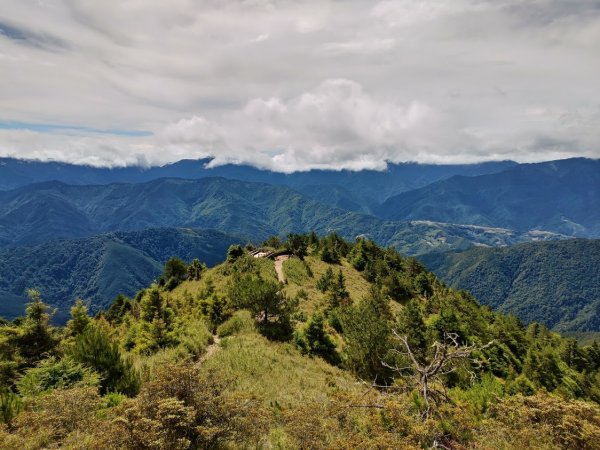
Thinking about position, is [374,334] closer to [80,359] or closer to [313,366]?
[313,366]

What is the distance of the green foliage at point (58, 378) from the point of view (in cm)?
1370

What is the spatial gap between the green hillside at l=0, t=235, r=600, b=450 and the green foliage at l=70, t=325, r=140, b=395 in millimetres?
46

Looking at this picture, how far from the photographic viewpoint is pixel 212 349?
24312 mm

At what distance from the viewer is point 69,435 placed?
9102 millimetres

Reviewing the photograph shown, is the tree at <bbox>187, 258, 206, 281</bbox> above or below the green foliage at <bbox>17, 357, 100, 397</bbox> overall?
below

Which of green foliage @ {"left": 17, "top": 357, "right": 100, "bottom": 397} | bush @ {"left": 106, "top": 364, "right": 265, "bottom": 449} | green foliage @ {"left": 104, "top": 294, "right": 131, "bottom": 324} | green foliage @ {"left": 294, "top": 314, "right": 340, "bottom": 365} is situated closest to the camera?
bush @ {"left": 106, "top": 364, "right": 265, "bottom": 449}

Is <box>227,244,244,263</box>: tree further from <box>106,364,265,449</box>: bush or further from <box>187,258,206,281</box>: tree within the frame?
<box>106,364,265,449</box>: bush

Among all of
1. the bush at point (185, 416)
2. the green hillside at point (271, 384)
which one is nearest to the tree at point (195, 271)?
the green hillside at point (271, 384)

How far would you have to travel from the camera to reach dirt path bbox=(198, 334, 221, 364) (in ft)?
72.0

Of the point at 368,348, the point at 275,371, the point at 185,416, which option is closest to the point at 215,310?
the point at 275,371

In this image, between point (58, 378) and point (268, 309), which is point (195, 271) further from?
point (58, 378)

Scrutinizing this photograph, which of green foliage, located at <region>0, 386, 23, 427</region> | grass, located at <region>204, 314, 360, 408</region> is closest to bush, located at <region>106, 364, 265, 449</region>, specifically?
grass, located at <region>204, 314, 360, 408</region>

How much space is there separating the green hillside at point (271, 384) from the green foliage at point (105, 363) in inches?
1.8

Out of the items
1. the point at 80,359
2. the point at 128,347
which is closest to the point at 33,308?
the point at 128,347
